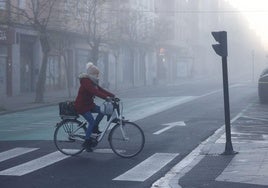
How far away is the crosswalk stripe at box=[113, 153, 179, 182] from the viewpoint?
345 inches

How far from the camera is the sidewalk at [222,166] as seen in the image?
26.5ft

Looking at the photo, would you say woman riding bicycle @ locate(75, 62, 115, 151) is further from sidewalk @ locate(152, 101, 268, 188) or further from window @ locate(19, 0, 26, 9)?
window @ locate(19, 0, 26, 9)

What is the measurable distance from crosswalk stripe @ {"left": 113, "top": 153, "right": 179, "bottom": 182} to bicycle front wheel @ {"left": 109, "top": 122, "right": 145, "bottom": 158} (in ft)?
1.25

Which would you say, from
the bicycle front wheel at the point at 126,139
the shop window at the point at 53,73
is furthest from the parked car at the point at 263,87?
the shop window at the point at 53,73

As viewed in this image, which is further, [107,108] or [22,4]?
[22,4]

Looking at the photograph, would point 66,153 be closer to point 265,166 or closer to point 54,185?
point 54,185

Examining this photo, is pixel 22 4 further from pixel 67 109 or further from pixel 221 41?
pixel 221 41

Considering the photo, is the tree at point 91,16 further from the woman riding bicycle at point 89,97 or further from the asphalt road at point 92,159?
the woman riding bicycle at point 89,97

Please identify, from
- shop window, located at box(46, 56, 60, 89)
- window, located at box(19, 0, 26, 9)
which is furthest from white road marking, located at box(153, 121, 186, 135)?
shop window, located at box(46, 56, 60, 89)

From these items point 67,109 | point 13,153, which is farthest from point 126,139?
point 13,153

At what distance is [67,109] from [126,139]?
1.36m

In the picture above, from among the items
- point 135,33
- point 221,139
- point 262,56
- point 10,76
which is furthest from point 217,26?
point 221,139

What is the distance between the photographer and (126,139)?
→ 10.6m

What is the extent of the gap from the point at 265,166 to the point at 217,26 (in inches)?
3531
